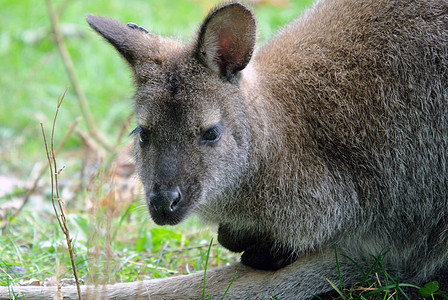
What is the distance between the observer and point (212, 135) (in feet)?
13.3

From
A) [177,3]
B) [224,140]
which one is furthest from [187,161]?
[177,3]

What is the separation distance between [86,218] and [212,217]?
175cm

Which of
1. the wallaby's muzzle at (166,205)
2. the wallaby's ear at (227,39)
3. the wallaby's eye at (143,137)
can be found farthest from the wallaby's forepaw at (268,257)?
the wallaby's ear at (227,39)

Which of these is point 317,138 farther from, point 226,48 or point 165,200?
point 165,200

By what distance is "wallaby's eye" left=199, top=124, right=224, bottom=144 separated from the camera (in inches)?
159

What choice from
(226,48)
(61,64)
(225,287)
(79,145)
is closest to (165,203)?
(225,287)

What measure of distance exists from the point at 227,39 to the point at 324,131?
904mm

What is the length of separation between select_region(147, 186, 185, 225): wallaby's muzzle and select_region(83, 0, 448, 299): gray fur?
5.9 inches

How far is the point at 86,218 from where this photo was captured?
5.89m

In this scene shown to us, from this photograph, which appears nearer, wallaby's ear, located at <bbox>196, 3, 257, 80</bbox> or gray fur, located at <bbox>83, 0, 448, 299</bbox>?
wallaby's ear, located at <bbox>196, 3, 257, 80</bbox>

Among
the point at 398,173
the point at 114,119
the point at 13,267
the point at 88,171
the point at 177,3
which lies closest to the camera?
the point at 398,173

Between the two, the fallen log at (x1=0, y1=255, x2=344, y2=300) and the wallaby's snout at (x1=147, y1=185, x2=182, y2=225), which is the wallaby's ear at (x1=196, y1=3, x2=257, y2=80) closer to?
the wallaby's snout at (x1=147, y1=185, x2=182, y2=225)

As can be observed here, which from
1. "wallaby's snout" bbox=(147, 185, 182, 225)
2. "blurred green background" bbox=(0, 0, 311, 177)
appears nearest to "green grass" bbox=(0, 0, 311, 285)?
"blurred green background" bbox=(0, 0, 311, 177)

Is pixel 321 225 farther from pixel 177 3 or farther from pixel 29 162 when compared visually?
pixel 177 3
